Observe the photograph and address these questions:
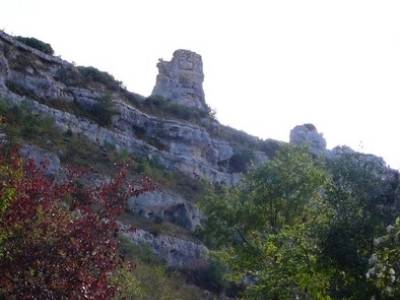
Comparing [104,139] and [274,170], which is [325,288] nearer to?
[274,170]

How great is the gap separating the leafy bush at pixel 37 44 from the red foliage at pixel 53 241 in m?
57.6

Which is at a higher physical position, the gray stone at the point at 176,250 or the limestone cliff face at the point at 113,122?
the limestone cliff face at the point at 113,122

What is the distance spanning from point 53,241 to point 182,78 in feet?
280

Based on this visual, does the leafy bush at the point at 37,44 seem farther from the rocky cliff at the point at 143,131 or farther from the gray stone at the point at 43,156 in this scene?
the gray stone at the point at 43,156

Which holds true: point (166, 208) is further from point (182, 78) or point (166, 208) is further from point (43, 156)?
point (182, 78)

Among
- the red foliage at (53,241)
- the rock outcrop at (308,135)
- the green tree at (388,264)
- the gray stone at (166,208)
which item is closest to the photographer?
the red foliage at (53,241)

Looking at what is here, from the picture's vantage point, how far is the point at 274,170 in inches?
1038

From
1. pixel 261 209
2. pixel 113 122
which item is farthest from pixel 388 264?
pixel 113 122

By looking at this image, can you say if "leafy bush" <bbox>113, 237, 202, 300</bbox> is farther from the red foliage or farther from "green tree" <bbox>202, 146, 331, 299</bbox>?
the red foliage

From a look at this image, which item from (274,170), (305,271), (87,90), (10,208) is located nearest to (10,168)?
(10,208)

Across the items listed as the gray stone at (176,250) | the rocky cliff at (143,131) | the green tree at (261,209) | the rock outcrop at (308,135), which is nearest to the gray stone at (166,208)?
the rocky cliff at (143,131)

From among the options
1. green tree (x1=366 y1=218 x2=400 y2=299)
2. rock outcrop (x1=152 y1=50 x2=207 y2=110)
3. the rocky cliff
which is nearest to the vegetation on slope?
green tree (x1=366 y1=218 x2=400 y2=299)

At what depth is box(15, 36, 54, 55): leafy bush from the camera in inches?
2514

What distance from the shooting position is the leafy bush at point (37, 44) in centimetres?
6386
